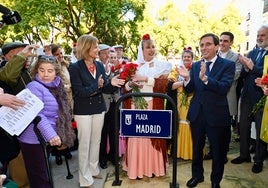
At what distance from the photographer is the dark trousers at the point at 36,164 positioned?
303 centimetres

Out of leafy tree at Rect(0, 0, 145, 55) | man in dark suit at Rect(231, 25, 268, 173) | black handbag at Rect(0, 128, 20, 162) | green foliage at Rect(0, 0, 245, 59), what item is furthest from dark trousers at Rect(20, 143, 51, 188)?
leafy tree at Rect(0, 0, 145, 55)

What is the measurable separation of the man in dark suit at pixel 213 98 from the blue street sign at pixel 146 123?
39 cm

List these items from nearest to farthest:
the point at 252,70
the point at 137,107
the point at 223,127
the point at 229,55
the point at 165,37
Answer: the point at 223,127 → the point at 137,107 → the point at 252,70 → the point at 229,55 → the point at 165,37

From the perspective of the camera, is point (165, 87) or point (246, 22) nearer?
point (165, 87)

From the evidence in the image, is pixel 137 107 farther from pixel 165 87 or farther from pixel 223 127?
pixel 223 127

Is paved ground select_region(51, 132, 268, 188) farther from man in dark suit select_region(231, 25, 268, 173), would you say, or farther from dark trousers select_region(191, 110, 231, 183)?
dark trousers select_region(191, 110, 231, 183)

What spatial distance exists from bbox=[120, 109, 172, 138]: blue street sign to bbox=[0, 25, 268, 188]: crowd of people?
1.19ft

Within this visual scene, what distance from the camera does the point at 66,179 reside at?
4320 mm

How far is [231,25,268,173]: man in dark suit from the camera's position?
4516 mm

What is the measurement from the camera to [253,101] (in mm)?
4617

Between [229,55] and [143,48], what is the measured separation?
1.74m

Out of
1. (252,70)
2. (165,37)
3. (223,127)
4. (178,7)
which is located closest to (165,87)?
(223,127)

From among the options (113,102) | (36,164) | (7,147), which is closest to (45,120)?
(36,164)

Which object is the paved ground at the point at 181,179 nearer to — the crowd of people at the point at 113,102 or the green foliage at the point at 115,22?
the crowd of people at the point at 113,102
